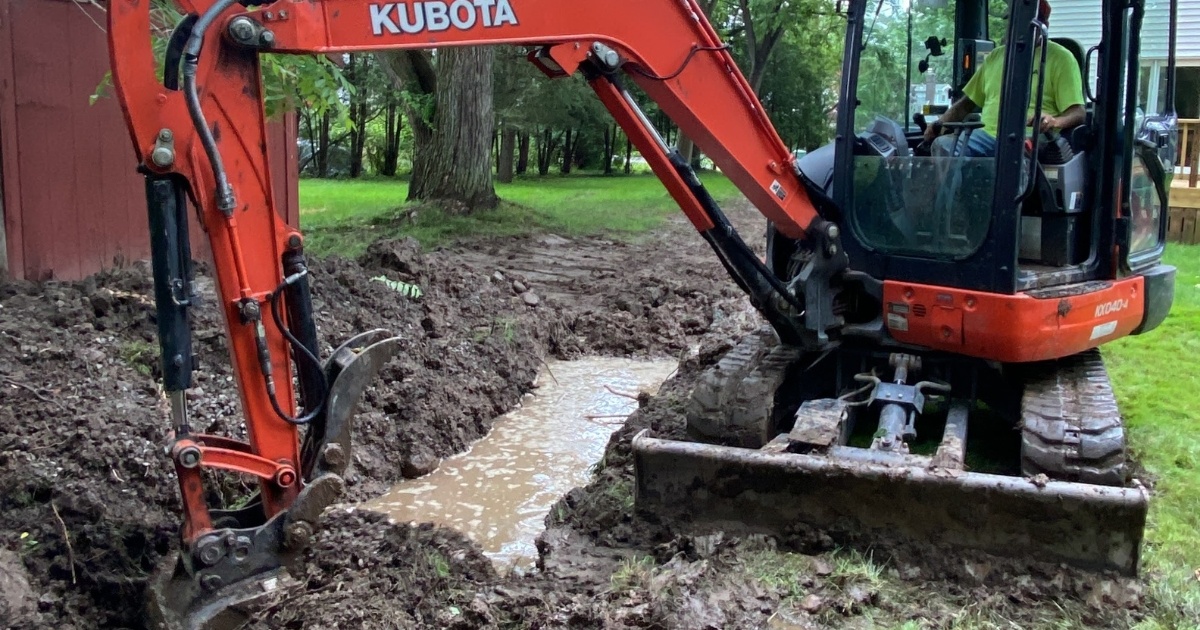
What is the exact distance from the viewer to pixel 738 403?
4973 mm

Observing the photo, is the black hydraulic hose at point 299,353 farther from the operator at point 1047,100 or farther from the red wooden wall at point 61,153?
the red wooden wall at point 61,153

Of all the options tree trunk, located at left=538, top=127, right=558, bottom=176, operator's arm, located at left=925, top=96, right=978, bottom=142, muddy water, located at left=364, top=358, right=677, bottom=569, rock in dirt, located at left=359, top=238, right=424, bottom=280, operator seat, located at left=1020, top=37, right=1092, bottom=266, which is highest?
tree trunk, located at left=538, top=127, right=558, bottom=176

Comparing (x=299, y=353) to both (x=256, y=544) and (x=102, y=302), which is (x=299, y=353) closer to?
(x=256, y=544)

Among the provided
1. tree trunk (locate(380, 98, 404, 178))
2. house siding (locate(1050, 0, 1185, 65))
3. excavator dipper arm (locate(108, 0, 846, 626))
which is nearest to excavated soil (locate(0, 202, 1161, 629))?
excavator dipper arm (locate(108, 0, 846, 626))

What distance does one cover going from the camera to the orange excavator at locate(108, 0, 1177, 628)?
327 cm

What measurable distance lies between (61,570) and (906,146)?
163 inches

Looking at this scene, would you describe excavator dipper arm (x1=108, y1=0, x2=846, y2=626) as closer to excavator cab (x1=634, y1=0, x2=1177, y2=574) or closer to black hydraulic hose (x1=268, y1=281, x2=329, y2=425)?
black hydraulic hose (x1=268, y1=281, x2=329, y2=425)

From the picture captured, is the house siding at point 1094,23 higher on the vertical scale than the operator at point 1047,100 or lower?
higher

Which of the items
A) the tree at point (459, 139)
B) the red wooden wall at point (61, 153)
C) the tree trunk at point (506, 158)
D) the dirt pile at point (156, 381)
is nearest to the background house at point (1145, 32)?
the dirt pile at point (156, 381)

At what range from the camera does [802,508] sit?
4137 mm

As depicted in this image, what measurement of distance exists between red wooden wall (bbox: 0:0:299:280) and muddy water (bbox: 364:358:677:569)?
9.88 ft

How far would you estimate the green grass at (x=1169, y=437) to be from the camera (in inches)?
150

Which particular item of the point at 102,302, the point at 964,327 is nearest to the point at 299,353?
the point at 964,327

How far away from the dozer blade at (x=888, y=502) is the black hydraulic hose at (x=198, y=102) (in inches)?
76.7
